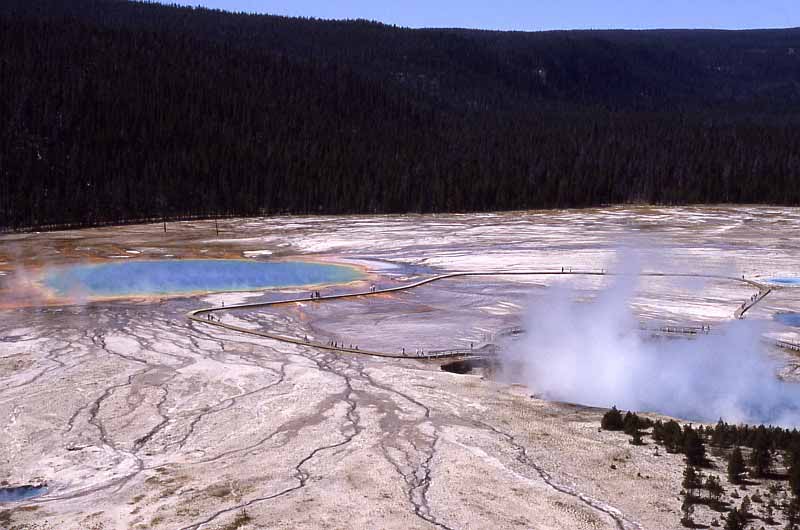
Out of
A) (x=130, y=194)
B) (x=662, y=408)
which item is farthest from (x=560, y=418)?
(x=130, y=194)

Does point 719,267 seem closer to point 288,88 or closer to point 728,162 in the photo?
point 728,162

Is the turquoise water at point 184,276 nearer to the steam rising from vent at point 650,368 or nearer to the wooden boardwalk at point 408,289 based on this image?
the wooden boardwalk at point 408,289

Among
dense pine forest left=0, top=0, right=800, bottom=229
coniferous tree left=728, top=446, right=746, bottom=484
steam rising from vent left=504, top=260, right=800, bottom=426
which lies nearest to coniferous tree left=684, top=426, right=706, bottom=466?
coniferous tree left=728, top=446, right=746, bottom=484

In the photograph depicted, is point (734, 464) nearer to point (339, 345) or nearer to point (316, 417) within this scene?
point (316, 417)

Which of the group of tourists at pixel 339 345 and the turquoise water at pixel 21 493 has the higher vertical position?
the group of tourists at pixel 339 345

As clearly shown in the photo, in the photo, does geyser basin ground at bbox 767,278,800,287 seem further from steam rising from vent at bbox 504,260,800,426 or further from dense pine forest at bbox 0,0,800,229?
dense pine forest at bbox 0,0,800,229

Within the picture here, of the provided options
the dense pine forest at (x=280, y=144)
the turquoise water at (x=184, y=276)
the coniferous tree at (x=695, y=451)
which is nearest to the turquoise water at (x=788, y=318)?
the coniferous tree at (x=695, y=451)
